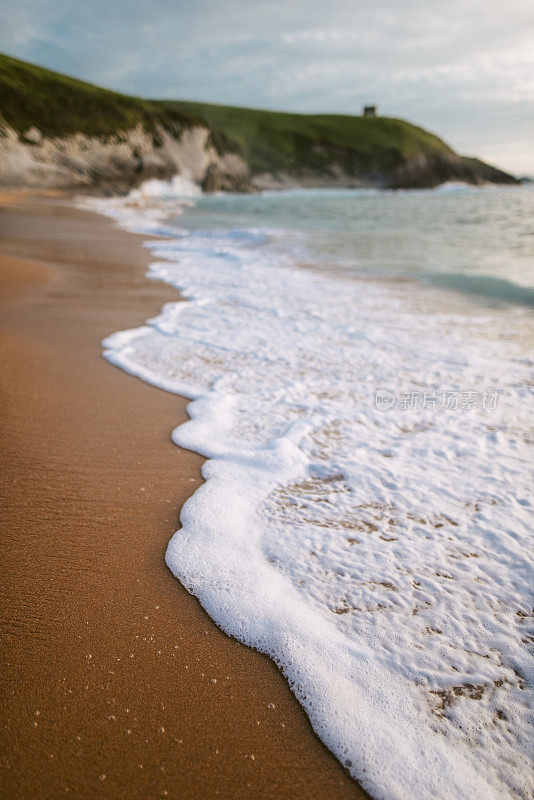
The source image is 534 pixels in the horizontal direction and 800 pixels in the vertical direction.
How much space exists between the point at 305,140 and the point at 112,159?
64697 millimetres

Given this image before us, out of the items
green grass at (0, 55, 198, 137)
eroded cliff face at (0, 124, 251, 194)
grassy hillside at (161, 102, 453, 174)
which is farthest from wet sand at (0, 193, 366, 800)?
grassy hillside at (161, 102, 453, 174)

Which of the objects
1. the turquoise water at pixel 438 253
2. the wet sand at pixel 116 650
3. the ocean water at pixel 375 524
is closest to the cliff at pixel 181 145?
the turquoise water at pixel 438 253

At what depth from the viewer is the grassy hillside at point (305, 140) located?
297ft

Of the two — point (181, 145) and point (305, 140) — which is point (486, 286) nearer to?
point (181, 145)

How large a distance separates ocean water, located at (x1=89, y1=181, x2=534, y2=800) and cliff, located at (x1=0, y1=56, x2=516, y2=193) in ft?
129

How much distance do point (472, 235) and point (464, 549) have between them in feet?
57.4

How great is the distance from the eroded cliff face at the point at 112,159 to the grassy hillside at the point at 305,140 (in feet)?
108

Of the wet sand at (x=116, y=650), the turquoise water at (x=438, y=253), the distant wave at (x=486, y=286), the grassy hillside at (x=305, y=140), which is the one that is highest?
the grassy hillside at (x=305, y=140)

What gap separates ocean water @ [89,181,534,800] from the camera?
1335mm

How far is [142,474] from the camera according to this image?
238cm

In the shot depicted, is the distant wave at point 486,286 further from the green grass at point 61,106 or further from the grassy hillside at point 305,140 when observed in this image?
the grassy hillside at point 305,140

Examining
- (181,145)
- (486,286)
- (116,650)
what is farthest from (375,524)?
(181,145)

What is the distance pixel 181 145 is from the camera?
53312 mm

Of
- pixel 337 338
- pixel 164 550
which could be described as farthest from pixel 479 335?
pixel 164 550
